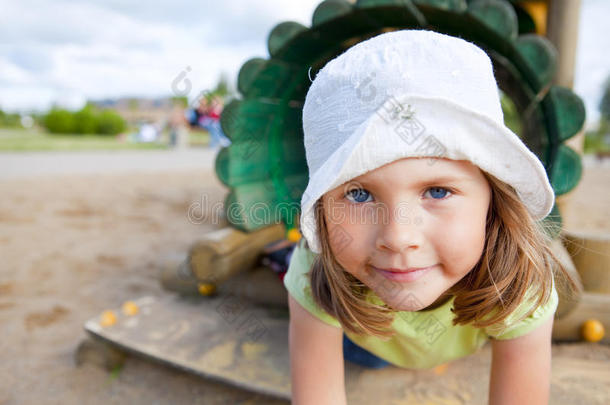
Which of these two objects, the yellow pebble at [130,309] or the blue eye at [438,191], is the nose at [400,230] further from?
the yellow pebble at [130,309]

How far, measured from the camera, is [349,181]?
86cm

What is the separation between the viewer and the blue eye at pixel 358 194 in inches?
33.9

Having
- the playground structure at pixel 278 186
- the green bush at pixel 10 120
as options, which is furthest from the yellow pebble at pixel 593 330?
the green bush at pixel 10 120

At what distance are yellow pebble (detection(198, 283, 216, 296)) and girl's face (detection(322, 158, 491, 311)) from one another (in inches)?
58.3

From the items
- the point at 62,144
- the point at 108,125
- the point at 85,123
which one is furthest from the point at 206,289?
the point at 85,123

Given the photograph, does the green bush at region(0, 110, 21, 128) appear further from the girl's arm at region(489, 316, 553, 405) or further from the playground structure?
the girl's arm at region(489, 316, 553, 405)

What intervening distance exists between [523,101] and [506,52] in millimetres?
686

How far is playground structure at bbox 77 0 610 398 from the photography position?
60.7 inches

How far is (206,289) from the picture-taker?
88.9 inches

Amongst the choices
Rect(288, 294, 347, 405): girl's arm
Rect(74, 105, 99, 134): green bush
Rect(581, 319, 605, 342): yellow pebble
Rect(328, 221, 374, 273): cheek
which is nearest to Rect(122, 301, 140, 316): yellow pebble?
Rect(288, 294, 347, 405): girl's arm

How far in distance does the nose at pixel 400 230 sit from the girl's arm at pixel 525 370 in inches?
19.6

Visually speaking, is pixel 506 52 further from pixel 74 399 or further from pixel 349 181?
pixel 74 399

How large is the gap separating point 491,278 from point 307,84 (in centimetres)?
178

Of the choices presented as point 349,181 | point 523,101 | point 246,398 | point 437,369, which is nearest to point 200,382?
point 246,398
